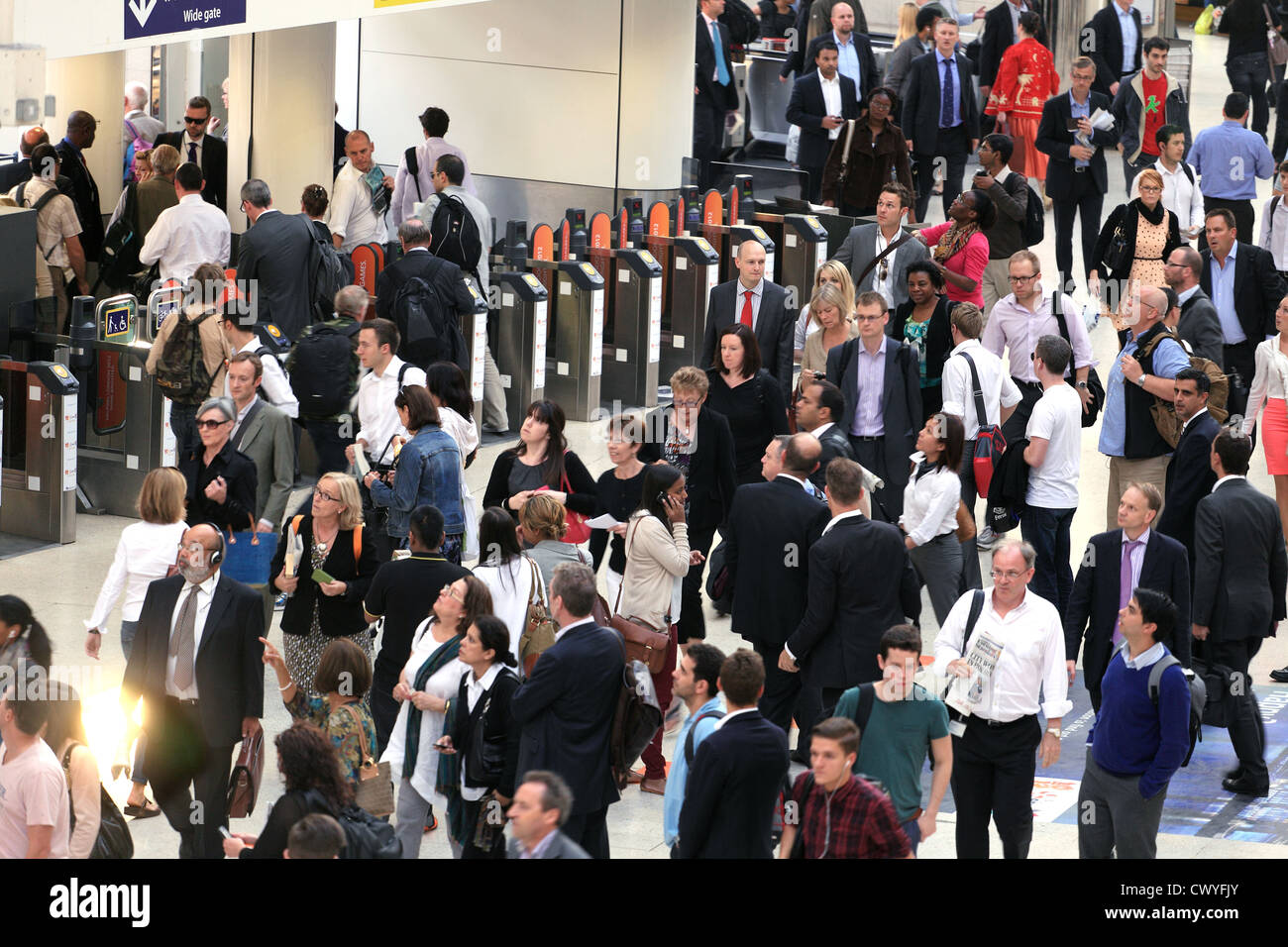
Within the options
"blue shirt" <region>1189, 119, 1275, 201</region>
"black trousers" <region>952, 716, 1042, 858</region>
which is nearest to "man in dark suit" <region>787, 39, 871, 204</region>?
"blue shirt" <region>1189, 119, 1275, 201</region>

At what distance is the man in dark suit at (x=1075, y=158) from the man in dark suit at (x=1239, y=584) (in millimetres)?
8420

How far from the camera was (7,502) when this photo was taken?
40.0 ft

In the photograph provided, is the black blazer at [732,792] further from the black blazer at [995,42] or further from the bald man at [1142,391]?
the black blazer at [995,42]

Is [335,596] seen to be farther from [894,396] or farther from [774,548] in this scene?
[894,396]

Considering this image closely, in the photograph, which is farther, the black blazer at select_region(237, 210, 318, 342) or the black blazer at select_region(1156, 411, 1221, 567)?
the black blazer at select_region(237, 210, 318, 342)

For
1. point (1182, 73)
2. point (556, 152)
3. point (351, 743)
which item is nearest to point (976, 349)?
point (351, 743)

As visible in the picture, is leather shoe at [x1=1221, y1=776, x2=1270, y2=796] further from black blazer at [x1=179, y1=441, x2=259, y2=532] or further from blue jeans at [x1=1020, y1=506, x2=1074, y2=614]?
black blazer at [x1=179, y1=441, x2=259, y2=532]

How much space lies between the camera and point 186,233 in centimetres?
1397

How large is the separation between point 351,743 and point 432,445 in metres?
2.27

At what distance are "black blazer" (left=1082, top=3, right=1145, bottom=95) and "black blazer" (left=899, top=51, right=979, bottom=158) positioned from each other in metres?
3.17

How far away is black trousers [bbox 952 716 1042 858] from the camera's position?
7.56 meters

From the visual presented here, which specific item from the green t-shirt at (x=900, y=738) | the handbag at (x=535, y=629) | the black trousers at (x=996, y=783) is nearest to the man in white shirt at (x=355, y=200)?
the handbag at (x=535, y=629)

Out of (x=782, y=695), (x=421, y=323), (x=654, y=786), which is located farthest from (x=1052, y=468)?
(x=421, y=323)

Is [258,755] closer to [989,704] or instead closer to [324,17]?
[989,704]
